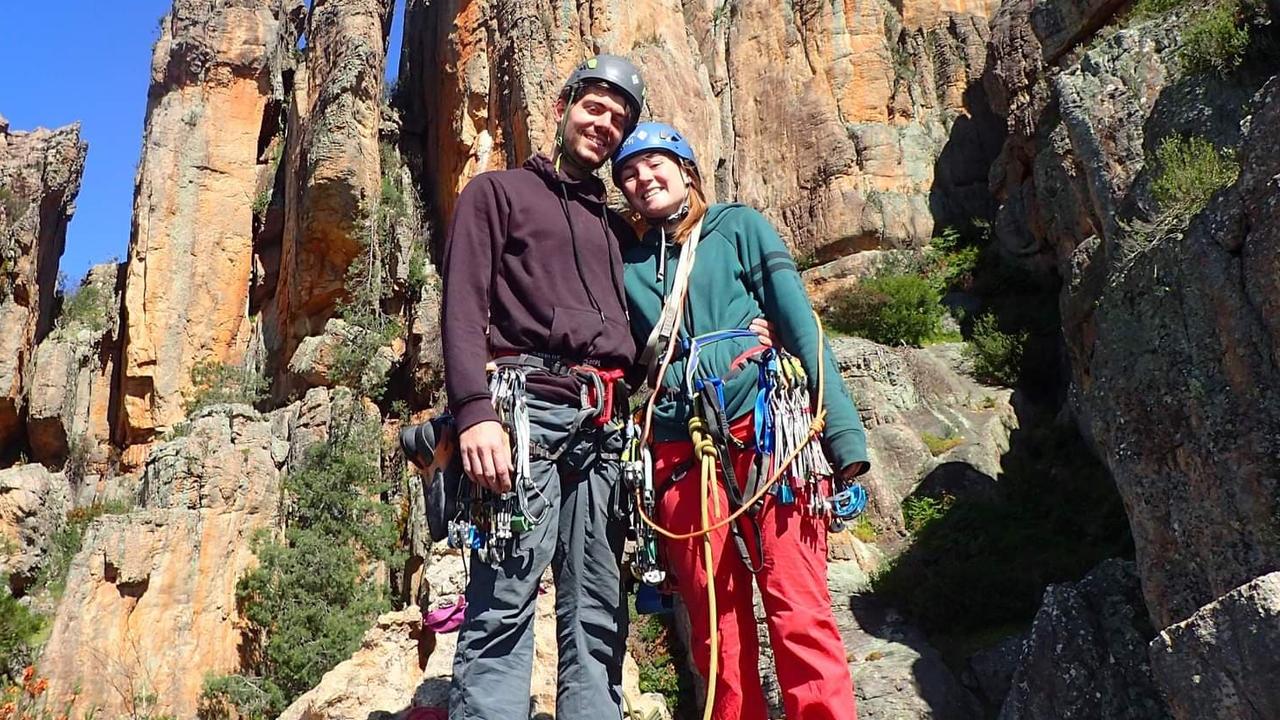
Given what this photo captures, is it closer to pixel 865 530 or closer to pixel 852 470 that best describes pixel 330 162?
pixel 865 530

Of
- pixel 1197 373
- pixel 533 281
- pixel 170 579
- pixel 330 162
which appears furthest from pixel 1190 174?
pixel 330 162

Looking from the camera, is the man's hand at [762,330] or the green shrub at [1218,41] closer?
the man's hand at [762,330]

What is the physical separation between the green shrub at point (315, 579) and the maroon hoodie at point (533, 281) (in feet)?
28.0

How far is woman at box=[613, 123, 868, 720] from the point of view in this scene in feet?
9.12

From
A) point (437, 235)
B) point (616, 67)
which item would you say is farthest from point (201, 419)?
point (616, 67)

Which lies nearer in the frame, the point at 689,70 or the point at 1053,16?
the point at 1053,16

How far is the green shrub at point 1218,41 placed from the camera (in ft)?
21.6

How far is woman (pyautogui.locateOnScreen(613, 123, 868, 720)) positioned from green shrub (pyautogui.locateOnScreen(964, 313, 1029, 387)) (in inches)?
452

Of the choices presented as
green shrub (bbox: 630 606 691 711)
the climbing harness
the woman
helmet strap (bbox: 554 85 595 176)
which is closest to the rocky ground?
the woman

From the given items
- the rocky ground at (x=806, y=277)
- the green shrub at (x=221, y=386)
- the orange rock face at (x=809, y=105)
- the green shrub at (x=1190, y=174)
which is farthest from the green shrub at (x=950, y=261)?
the green shrub at (x=221, y=386)

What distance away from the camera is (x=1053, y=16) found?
12.6 meters

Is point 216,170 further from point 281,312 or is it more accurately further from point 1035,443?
point 1035,443

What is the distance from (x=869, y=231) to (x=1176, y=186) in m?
12.1

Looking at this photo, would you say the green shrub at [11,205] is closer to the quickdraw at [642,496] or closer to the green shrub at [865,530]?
the green shrub at [865,530]
